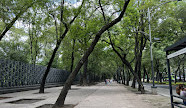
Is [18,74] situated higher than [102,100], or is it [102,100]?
[18,74]

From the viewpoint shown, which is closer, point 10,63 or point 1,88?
point 1,88

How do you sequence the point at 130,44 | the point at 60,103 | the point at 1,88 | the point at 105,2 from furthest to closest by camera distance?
1. the point at 130,44
2. the point at 105,2
3. the point at 1,88
4. the point at 60,103

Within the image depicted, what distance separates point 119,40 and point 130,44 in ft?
10.2

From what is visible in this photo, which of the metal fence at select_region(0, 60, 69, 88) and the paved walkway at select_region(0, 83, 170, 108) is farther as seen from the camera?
the metal fence at select_region(0, 60, 69, 88)

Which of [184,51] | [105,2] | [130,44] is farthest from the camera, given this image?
[130,44]

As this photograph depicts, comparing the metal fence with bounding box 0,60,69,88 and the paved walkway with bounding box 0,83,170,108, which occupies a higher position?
the metal fence with bounding box 0,60,69,88

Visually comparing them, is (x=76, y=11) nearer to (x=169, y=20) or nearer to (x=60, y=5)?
(x=60, y=5)

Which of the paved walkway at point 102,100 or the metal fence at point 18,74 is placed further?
the metal fence at point 18,74

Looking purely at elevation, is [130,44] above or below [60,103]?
above

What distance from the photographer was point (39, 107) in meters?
8.55

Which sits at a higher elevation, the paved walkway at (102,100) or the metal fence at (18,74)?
the metal fence at (18,74)

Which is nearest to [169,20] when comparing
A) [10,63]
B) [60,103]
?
[60,103]

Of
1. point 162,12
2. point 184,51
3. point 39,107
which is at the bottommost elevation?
point 39,107

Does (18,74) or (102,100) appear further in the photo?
(18,74)
